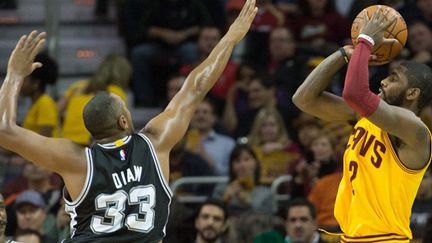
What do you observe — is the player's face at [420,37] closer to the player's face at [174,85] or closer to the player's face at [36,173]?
the player's face at [174,85]

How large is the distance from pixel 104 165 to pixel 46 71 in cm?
672

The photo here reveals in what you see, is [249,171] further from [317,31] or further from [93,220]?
[93,220]

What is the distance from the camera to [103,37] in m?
16.3

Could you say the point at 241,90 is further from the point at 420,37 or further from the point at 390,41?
the point at 390,41

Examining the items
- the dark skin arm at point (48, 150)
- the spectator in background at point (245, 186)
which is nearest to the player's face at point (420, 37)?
the spectator in background at point (245, 186)

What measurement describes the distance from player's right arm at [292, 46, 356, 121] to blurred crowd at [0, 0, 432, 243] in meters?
3.04

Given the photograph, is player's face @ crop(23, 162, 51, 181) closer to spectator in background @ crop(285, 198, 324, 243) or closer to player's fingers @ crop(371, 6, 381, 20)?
spectator in background @ crop(285, 198, 324, 243)

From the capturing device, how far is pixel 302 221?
38.3 ft

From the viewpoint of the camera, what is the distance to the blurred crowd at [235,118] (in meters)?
12.1

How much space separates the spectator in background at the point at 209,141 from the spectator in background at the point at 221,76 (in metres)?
0.92

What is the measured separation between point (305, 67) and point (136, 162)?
670cm

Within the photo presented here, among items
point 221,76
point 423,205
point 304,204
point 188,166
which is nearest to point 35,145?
point 304,204

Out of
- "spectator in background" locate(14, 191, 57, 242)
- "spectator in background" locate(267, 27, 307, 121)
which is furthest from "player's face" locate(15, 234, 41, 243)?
"spectator in background" locate(267, 27, 307, 121)

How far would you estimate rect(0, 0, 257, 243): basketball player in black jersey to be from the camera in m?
7.66
